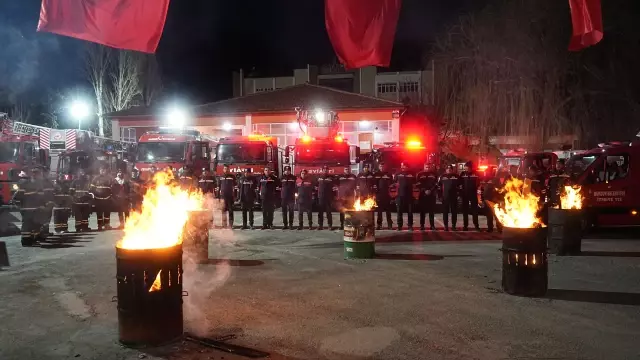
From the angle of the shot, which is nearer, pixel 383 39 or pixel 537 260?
pixel 537 260

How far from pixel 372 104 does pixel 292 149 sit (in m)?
13.0

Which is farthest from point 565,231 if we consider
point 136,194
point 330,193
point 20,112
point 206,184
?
point 20,112

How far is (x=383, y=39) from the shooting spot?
9961 mm

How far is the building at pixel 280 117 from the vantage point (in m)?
33.0

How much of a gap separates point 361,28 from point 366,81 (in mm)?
45316

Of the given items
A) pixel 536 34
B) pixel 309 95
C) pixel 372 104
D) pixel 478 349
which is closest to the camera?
pixel 478 349

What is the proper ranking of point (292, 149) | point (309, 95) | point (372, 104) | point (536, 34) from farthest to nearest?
point (309, 95) < point (372, 104) < point (536, 34) < point (292, 149)

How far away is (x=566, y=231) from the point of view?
1105 centimetres

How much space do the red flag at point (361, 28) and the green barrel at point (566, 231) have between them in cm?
491

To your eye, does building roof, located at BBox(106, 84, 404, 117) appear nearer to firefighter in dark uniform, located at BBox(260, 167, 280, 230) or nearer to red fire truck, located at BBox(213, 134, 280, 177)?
red fire truck, located at BBox(213, 134, 280, 177)

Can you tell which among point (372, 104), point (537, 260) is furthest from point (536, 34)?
point (537, 260)

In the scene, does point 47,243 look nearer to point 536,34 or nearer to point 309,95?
point 309,95

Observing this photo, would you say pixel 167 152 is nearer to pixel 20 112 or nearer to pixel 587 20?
pixel 587 20

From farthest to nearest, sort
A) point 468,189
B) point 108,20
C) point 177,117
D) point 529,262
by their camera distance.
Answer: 1. point 177,117
2. point 468,189
3. point 108,20
4. point 529,262
